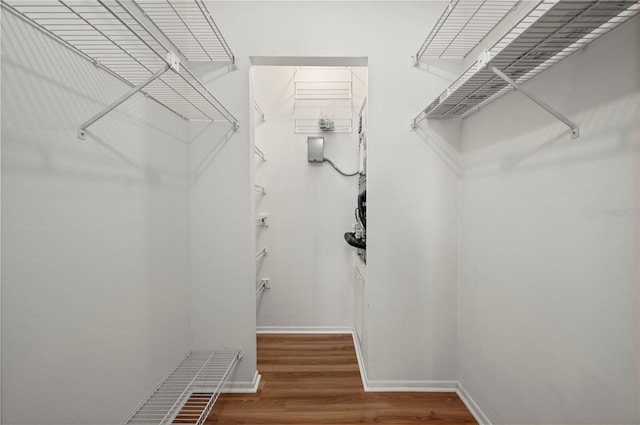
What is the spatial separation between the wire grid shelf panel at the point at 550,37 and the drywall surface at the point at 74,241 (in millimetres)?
1462

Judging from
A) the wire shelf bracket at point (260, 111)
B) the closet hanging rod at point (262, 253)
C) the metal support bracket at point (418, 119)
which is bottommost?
the closet hanging rod at point (262, 253)

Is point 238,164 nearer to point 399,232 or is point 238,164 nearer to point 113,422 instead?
point 399,232

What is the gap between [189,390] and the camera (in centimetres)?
146

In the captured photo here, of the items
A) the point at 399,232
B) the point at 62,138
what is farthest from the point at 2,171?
the point at 399,232

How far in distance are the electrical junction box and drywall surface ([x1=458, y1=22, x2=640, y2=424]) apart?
4.40ft

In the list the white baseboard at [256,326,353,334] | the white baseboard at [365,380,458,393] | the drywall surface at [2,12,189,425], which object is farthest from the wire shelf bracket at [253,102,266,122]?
the white baseboard at [365,380,458,393]

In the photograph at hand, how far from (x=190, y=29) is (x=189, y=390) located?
2.04 meters

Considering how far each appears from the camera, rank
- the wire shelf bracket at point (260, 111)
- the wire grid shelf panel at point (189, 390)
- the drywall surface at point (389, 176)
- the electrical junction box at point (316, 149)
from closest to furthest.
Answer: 1. the wire grid shelf panel at point (189, 390)
2. the drywall surface at point (389, 176)
3. the wire shelf bracket at point (260, 111)
4. the electrical junction box at point (316, 149)

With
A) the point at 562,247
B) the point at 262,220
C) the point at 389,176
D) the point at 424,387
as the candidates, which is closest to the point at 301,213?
the point at 262,220

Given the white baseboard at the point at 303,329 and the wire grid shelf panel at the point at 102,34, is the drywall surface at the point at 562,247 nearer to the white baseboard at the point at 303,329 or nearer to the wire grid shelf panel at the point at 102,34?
the white baseboard at the point at 303,329

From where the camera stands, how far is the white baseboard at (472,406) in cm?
153

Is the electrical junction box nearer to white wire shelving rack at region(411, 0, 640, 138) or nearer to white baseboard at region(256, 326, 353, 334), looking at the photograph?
white wire shelving rack at region(411, 0, 640, 138)

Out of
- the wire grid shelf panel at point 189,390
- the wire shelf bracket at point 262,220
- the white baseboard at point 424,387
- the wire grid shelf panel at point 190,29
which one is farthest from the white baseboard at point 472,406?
the wire grid shelf panel at point 190,29

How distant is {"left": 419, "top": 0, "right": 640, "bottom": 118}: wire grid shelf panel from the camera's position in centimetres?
78
